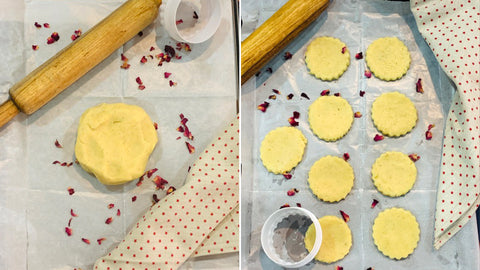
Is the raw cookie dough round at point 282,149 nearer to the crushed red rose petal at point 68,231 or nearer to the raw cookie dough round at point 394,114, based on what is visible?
the raw cookie dough round at point 394,114

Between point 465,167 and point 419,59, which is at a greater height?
point 419,59

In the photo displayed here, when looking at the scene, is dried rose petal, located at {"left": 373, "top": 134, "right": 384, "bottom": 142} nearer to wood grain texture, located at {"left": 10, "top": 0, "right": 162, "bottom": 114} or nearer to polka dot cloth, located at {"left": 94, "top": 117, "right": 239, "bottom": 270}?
polka dot cloth, located at {"left": 94, "top": 117, "right": 239, "bottom": 270}

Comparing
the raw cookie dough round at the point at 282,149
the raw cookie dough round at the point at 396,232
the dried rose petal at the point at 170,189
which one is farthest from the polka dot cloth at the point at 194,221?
the raw cookie dough round at the point at 396,232

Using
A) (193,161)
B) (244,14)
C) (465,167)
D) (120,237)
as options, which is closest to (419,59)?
(465,167)

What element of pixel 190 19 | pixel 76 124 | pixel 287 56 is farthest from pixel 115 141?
pixel 287 56

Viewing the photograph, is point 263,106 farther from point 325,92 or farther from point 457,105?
point 457,105

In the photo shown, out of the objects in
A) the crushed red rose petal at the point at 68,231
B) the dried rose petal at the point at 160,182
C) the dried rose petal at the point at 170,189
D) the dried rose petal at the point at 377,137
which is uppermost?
the dried rose petal at the point at 377,137

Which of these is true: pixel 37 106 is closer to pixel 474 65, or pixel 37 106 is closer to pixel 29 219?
pixel 29 219

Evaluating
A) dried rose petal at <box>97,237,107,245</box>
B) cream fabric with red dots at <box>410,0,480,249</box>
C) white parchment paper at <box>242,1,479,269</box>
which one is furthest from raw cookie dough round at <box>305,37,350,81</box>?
dried rose petal at <box>97,237,107,245</box>
